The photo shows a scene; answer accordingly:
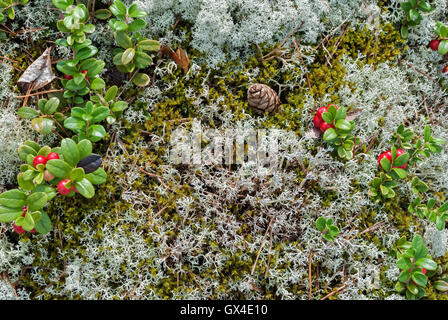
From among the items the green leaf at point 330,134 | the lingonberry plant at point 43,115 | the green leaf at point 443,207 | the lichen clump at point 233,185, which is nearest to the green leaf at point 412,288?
the lichen clump at point 233,185

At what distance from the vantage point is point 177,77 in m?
2.77

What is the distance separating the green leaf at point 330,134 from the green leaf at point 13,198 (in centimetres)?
205

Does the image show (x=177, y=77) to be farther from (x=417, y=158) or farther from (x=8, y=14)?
(x=417, y=158)

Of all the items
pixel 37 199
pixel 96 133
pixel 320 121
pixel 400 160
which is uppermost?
pixel 320 121

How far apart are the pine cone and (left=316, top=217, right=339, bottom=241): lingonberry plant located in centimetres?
89

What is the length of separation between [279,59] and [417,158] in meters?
1.30

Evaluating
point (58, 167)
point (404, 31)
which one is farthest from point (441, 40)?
point (58, 167)

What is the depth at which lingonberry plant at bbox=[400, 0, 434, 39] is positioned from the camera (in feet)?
9.75

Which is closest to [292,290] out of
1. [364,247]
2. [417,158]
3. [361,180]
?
[364,247]

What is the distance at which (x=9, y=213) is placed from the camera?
225cm

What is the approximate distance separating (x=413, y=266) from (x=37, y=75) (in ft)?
9.93

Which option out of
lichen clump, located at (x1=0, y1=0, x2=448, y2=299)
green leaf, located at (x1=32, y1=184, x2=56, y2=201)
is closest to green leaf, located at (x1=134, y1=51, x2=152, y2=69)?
lichen clump, located at (x1=0, y1=0, x2=448, y2=299)

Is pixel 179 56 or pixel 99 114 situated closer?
pixel 99 114

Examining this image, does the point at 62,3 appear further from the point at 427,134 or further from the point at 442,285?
the point at 442,285
